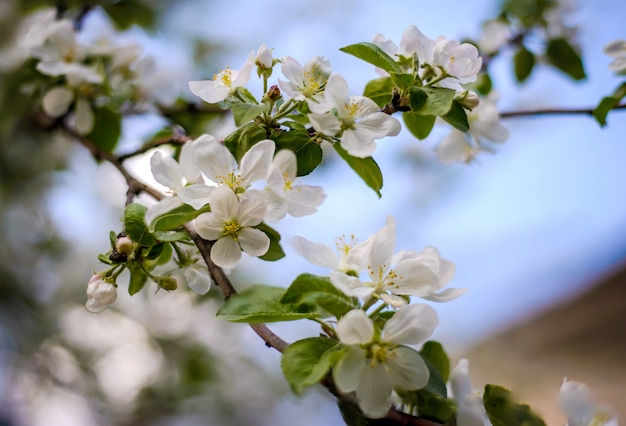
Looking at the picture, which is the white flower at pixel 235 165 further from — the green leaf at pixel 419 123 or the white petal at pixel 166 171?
the green leaf at pixel 419 123

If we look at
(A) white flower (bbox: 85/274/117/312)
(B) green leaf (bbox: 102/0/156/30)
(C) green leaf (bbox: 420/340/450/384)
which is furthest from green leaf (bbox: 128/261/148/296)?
(B) green leaf (bbox: 102/0/156/30)

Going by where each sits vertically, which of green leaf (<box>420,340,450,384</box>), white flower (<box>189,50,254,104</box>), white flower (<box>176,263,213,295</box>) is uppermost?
white flower (<box>189,50,254,104</box>)

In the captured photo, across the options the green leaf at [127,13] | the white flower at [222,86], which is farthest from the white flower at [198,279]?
the green leaf at [127,13]

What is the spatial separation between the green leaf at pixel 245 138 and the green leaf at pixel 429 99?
12 cm

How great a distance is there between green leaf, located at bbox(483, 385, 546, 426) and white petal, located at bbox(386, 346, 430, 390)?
0.29 feet

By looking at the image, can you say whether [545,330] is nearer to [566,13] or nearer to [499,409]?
[566,13]

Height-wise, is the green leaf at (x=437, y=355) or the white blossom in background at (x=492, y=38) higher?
the white blossom in background at (x=492, y=38)

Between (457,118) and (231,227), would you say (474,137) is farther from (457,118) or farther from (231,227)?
(231,227)

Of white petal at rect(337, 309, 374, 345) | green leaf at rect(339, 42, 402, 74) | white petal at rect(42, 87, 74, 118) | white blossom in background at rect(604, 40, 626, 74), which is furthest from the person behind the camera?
white petal at rect(42, 87, 74, 118)

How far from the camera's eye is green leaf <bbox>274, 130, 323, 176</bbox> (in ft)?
1.36

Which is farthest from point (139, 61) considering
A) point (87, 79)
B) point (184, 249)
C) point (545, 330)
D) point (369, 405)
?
point (545, 330)

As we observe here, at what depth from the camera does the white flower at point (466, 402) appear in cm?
40

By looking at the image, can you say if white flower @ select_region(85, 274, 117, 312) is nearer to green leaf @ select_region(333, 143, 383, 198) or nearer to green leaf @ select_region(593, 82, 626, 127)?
green leaf @ select_region(333, 143, 383, 198)

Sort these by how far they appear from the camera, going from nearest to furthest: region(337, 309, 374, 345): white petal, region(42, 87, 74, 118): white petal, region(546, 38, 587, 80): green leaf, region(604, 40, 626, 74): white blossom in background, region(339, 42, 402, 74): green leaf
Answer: region(337, 309, 374, 345): white petal → region(339, 42, 402, 74): green leaf → region(604, 40, 626, 74): white blossom in background → region(42, 87, 74, 118): white petal → region(546, 38, 587, 80): green leaf
